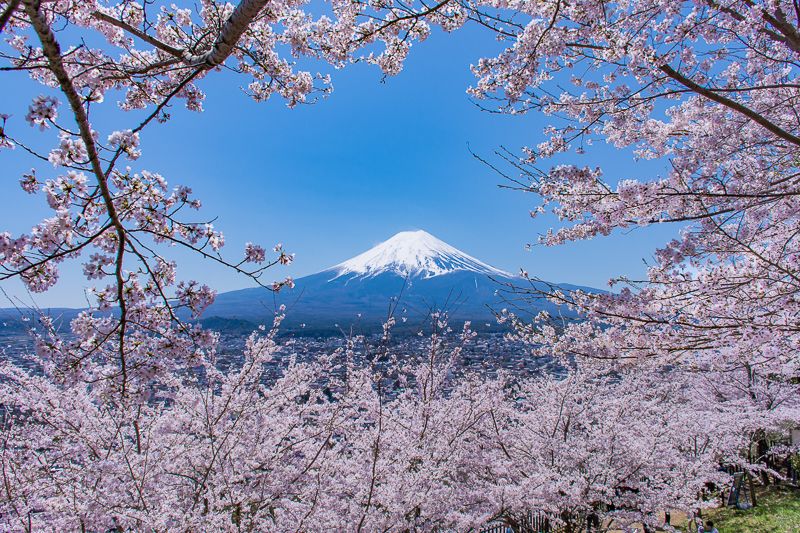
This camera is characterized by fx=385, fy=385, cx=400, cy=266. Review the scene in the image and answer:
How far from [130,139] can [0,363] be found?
22.6 ft

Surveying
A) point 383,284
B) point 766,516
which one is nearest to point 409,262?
point 383,284

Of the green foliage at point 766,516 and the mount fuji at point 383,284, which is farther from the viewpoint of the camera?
A: the mount fuji at point 383,284

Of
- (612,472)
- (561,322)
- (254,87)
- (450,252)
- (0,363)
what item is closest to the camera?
(254,87)

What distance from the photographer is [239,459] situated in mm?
6367

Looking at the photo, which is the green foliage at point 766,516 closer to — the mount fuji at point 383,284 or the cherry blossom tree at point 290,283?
the cherry blossom tree at point 290,283

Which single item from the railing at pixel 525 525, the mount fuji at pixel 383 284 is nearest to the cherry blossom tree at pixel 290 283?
the railing at pixel 525 525

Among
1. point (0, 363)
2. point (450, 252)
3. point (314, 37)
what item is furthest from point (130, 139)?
point (450, 252)

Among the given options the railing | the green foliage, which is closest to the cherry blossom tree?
the railing

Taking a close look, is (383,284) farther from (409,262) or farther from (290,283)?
(290,283)

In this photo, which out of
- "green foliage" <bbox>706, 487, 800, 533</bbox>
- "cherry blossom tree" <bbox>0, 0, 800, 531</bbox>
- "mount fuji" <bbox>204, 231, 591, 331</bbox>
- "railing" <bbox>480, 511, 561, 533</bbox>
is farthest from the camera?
"mount fuji" <bbox>204, 231, 591, 331</bbox>

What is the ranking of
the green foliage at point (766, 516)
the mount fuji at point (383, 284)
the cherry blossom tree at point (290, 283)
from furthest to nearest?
the mount fuji at point (383, 284), the green foliage at point (766, 516), the cherry blossom tree at point (290, 283)

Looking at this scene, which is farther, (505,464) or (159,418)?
(505,464)

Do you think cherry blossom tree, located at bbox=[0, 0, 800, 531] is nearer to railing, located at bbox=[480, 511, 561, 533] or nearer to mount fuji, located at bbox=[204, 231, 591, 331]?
railing, located at bbox=[480, 511, 561, 533]

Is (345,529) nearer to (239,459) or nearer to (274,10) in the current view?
(239,459)
